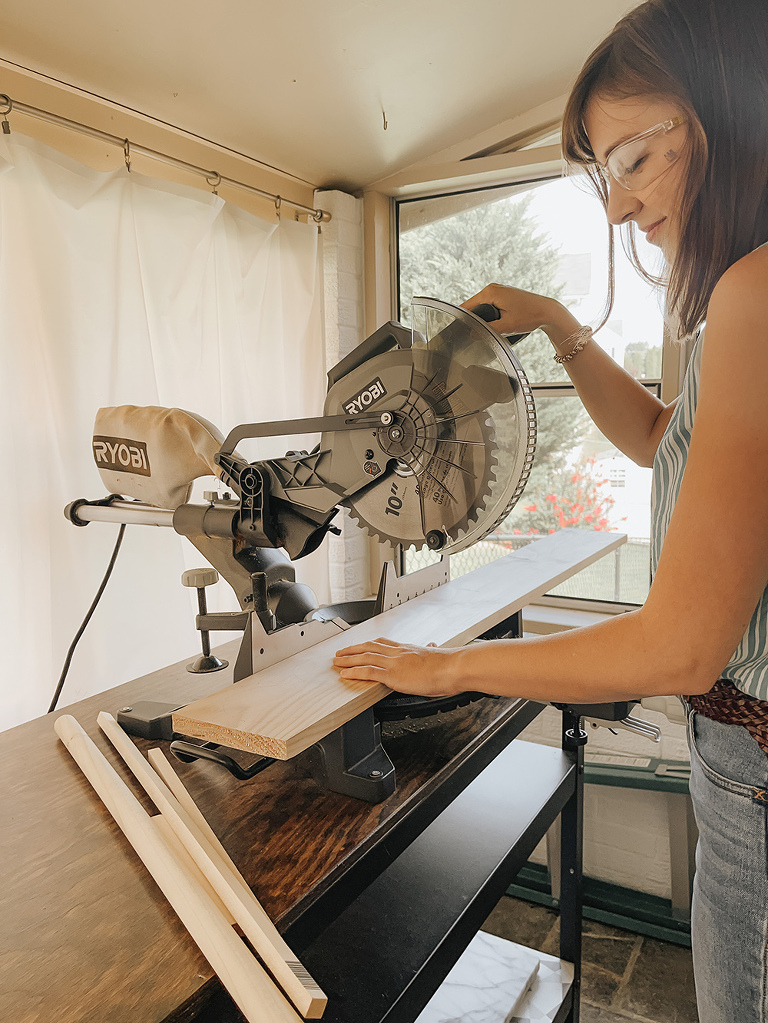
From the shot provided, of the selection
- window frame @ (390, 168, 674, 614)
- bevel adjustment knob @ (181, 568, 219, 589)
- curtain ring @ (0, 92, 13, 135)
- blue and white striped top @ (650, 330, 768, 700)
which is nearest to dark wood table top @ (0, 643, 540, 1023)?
bevel adjustment knob @ (181, 568, 219, 589)

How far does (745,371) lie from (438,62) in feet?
5.58

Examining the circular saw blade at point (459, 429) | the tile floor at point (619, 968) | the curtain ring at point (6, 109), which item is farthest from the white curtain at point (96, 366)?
the tile floor at point (619, 968)

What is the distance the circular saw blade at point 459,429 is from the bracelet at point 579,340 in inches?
11.6

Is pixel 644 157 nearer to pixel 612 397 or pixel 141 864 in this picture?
pixel 612 397

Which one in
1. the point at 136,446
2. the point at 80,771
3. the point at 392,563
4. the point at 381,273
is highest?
the point at 381,273

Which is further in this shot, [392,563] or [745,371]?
[392,563]

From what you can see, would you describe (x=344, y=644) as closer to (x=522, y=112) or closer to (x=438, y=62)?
(x=438, y=62)

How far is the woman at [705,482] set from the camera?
2.15 feet

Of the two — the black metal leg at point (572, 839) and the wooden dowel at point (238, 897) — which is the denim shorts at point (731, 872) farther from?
the black metal leg at point (572, 839)

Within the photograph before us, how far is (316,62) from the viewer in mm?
1846

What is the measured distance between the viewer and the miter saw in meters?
1.00

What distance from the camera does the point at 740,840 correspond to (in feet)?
2.61

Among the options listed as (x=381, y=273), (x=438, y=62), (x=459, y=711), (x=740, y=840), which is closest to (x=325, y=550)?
(x=381, y=273)

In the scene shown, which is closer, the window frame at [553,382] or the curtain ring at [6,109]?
the curtain ring at [6,109]
